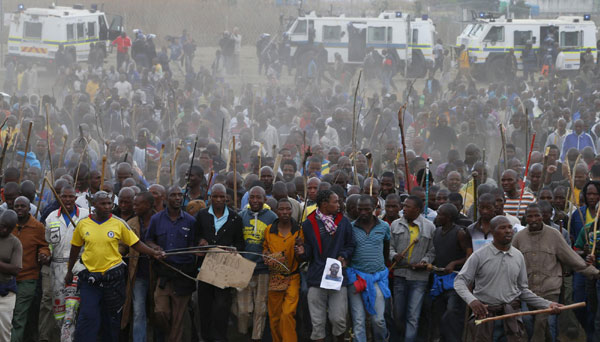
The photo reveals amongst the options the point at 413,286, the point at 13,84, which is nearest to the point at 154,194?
the point at 413,286

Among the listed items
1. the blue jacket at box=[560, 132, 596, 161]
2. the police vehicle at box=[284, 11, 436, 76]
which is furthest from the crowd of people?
the police vehicle at box=[284, 11, 436, 76]

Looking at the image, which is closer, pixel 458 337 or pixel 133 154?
pixel 458 337

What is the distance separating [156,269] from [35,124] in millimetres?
8012

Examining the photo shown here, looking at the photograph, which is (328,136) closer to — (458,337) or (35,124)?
(35,124)

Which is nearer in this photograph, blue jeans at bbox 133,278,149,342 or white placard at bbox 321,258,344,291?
white placard at bbox 321,258,344,291

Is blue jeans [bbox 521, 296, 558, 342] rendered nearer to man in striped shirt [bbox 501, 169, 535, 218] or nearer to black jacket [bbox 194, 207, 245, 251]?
man in striped shirt [bbox 501, 169, 535, 218]

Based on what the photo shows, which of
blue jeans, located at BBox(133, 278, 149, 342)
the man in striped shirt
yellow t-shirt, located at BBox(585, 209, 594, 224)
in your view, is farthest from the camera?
the man in striped shirt

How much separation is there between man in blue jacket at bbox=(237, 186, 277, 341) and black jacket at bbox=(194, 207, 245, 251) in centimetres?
10

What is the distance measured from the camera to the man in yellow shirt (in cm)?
820

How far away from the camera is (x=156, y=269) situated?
8.73 m

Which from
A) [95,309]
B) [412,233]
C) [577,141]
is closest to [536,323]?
[412,233]

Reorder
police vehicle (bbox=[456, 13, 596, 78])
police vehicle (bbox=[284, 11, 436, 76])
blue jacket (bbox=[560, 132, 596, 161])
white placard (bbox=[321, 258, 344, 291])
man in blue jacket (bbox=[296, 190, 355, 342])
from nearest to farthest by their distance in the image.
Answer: white placard (bbox=[321, 258, 344, 291])
man in blue jacket (bbox=[296, 190, 355, 342])
blue jacket (bbox=[560, 132, 596, 161])
police vehicle (bbox=[284, 11, 436, 76])
police vehicle (bbox=[456, 13, 596, 78])

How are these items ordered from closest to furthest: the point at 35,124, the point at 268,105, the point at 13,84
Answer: the point at 35,124
the point at 268,105
the point at 13,84

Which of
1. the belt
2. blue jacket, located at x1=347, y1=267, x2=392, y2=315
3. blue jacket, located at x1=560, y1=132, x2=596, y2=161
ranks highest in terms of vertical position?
blue jacket, located at x1=560, y1=132, x2=596, y2=161
